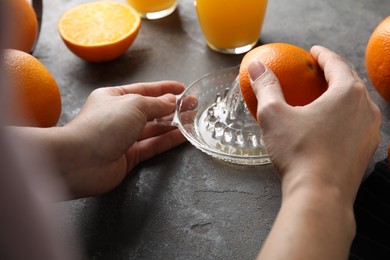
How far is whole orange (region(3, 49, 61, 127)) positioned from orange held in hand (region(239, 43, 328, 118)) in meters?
0.30

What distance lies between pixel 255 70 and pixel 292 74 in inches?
2.0

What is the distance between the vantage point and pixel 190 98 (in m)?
0.86

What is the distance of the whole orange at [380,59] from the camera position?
30.8 inches

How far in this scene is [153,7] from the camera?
1.13 m

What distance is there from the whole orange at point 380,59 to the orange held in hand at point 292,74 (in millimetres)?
145

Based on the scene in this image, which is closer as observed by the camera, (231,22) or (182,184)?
(182,184)

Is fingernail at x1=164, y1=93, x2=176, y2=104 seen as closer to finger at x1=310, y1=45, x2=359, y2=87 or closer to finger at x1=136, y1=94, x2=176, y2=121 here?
finger at x1=136, y1=94, x2=176, y2=121

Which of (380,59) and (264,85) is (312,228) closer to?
(264,85)

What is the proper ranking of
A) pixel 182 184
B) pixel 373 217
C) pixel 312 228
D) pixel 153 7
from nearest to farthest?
pixel 312 228, pixel 373 217, pixel 182 184, pixel 153 7

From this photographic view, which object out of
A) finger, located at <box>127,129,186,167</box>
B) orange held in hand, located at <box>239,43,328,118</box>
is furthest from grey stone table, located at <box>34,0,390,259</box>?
orange held in hand, located at <box>239,43,328,118</box>

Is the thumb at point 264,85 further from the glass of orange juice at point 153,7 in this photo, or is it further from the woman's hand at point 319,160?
the glass of orange juice at point 153,7

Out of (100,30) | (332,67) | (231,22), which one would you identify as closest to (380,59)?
(332,67)

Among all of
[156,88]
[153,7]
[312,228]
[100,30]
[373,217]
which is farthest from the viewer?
[153,7]

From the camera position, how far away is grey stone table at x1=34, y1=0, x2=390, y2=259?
0.68 metres
